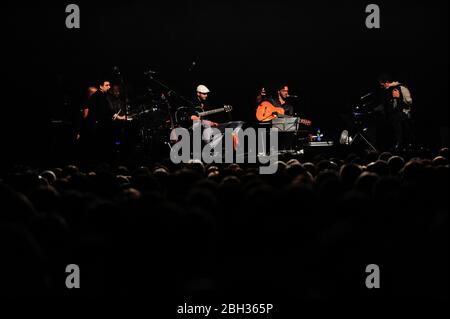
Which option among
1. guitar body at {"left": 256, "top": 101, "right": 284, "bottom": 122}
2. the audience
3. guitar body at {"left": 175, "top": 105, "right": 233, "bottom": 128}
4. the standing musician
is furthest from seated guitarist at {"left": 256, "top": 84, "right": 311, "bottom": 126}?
the audience

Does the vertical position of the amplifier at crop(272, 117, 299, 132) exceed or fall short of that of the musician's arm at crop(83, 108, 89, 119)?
it falls short

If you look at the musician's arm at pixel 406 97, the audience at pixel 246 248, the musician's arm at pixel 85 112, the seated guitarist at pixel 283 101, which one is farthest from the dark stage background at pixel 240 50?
the audience at pixel 246 248

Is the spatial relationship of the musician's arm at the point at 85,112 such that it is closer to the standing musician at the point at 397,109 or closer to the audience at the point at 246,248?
the standing musician at the point at 397,109

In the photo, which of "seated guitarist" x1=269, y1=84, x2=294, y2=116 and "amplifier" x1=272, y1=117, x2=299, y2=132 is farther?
"seated guitarist" x1=269, y1=84, x2=294, y2=116

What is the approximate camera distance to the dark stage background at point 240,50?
13906 mm

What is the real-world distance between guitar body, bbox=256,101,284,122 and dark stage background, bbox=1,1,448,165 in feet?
4.59

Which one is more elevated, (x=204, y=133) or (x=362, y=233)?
(x=204, y=133)

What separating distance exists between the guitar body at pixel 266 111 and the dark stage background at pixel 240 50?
140cm

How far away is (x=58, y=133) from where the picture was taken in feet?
41.5

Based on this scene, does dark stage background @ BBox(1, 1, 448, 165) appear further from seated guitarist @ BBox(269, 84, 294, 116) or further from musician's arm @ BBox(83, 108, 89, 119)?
seated guitarist @ BBox(269, 84, 294, 116)

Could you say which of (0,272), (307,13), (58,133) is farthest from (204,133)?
(0,272)

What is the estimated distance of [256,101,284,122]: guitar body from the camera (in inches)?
572

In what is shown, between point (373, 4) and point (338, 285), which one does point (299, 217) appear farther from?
point (373, 4)
